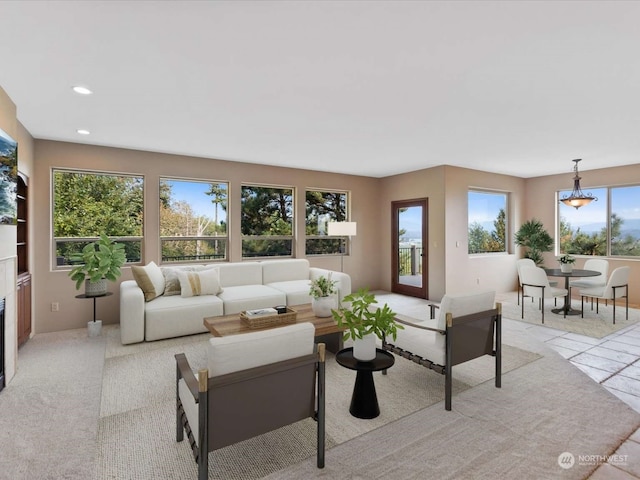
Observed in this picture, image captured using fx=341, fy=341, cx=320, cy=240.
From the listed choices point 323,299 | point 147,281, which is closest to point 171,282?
point 147,281

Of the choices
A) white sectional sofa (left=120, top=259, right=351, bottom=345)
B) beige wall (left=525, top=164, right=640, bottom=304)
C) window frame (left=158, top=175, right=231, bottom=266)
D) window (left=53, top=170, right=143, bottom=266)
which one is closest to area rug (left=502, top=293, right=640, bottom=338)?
beige wall (left=525, top=164, right=640, bottom=304)

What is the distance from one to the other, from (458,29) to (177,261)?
5.01 m

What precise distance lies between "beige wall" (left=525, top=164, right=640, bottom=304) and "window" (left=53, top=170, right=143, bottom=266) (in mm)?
8065

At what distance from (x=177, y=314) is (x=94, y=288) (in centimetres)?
120

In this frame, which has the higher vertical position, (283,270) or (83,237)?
(83,237)

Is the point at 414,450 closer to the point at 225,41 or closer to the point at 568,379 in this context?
the point at 568,379

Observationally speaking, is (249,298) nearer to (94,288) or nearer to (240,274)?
(240,274)

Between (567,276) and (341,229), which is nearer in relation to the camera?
(567,276)

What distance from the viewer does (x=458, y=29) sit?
2.16m

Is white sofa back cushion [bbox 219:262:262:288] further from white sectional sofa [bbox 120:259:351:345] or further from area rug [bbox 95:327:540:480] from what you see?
area rug [bbox 95:327:540:480]

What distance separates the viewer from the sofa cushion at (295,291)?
508cm

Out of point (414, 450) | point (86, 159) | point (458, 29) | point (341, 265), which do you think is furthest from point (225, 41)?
point (341, 265)

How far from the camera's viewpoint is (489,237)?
7.49 metres

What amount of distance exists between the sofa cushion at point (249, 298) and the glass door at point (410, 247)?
3277mm
